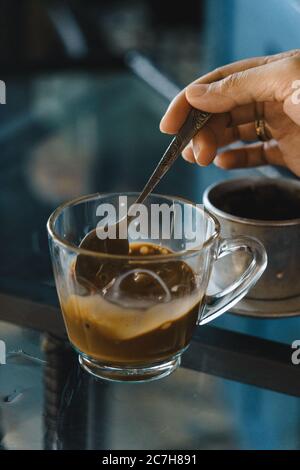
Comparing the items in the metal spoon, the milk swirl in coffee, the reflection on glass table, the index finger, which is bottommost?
the reflection on glass table

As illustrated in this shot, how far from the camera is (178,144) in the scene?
69 centimetres

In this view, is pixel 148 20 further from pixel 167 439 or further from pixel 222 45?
pixel 167 439

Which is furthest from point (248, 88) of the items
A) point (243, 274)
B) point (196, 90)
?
point (243, 274)

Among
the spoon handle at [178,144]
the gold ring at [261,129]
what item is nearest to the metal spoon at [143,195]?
the spoon handle at [178,144]

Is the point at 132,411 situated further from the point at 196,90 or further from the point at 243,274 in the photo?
the point at 196,90

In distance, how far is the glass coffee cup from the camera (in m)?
0.55

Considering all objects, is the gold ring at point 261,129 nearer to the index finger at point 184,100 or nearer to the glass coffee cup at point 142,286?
the index finger at point 184,100

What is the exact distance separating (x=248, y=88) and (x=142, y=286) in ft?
0.72

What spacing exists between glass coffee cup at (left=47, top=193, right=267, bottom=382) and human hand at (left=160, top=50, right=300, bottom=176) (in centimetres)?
10

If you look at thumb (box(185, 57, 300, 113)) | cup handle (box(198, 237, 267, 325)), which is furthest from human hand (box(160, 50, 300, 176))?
cup handle (box(198, 237, 267, 325))

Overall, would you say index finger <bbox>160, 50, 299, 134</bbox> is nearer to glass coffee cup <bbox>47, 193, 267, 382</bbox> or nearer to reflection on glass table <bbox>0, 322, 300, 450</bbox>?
glass coffee cup <bbox>47, 193, 267, 382</bbox>

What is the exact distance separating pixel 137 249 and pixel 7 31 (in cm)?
168
